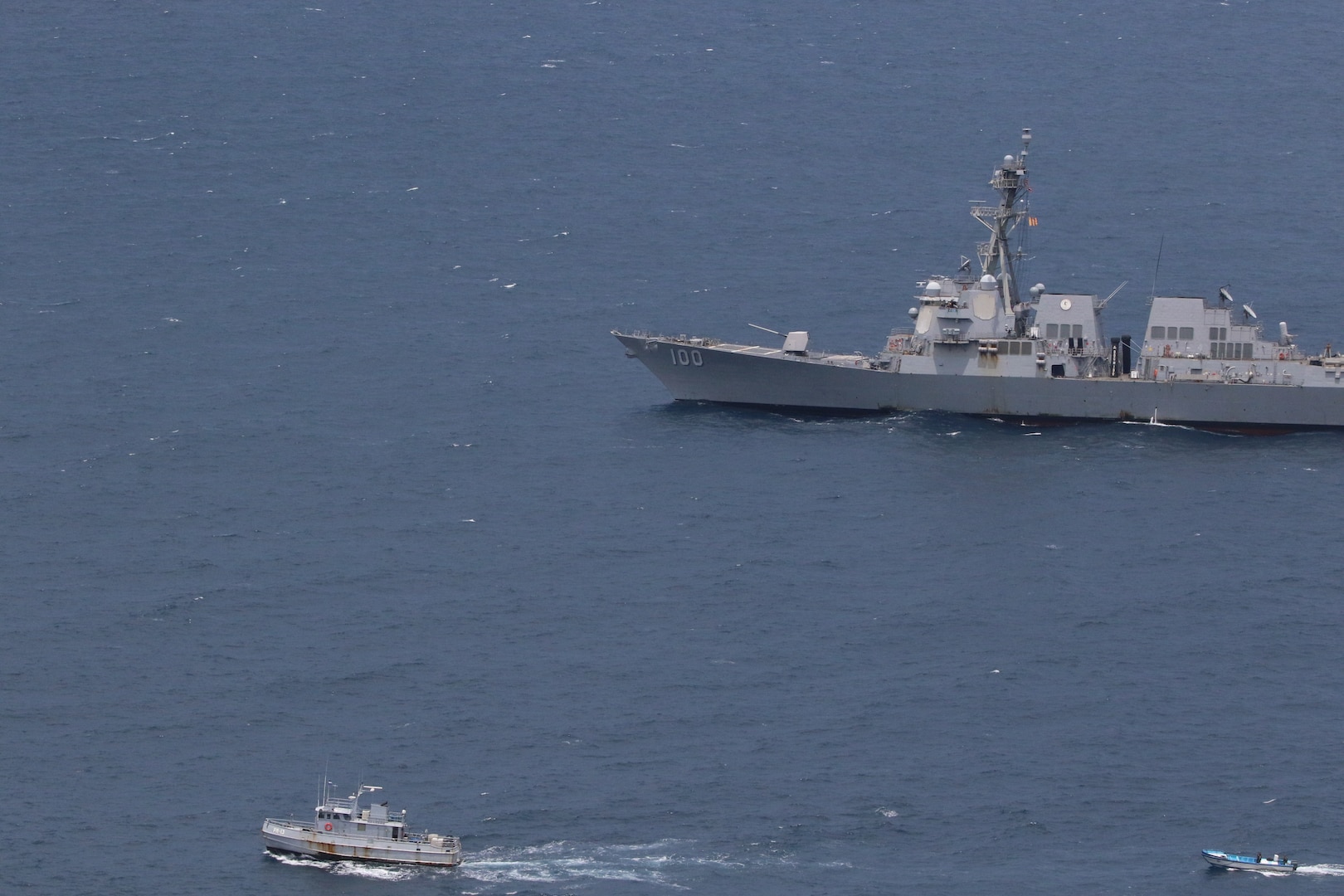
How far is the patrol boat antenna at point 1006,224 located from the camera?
144 metres

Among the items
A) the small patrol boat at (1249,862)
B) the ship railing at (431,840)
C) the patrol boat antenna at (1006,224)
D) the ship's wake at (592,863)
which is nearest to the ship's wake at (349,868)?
the ship railing at (431,840)

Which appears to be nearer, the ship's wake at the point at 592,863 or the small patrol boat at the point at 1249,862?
the small patrol boat at the point at 1249,862

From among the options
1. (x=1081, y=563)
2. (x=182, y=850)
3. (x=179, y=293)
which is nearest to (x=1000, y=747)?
(x=1081, y=563)

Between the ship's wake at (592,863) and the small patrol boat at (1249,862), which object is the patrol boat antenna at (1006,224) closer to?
the small patrol boat at (1249,862)

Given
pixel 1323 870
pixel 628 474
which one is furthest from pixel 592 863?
pixel 628 474

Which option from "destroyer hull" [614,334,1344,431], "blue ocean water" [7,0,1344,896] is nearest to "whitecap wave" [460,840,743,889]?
"blue ocean water" [7,0,1344,896]

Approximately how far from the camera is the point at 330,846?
96.0 m

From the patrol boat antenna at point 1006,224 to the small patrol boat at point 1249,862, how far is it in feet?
176

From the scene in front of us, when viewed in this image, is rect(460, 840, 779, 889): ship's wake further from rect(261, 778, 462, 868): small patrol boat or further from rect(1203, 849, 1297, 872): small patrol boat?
rect(1203, 849, 1297, 872): small patrol boat

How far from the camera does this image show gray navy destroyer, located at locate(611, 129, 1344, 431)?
139750 mm

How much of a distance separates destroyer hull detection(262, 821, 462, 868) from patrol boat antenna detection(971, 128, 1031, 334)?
58494 mm

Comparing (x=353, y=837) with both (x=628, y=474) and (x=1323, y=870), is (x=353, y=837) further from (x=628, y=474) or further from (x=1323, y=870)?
(x=628, y=474)

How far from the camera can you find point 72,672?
110375 millimetres

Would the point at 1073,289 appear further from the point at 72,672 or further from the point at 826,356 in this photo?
the point at 72,672
